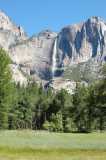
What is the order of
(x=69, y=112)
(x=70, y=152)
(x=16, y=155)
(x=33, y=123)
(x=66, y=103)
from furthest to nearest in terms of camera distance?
(x=33, y=123) < (x=66, y=103) < (x=69, y=112) < (x=70, y=152) < (x=16, y=155)

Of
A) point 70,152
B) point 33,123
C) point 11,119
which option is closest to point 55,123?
point 11,119

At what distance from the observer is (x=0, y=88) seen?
264 ft

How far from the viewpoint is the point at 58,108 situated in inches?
6152

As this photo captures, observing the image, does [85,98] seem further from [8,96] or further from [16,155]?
[16,155]

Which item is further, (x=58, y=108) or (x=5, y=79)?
(x=58, y=108)

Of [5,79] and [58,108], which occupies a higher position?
[5,79]

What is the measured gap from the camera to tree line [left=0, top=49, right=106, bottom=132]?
84.9 m

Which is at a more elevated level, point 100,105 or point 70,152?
point 100,105

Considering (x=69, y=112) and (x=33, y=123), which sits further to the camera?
(x=33, y=123)

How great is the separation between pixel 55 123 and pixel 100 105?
27033mm

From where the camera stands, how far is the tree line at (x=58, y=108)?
84875 millimetres

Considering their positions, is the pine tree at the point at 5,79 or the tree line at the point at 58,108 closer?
the pine tree at the point at 5,79

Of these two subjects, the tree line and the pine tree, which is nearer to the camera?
the pine tree

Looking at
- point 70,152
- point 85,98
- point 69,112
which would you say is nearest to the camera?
point 70,152
